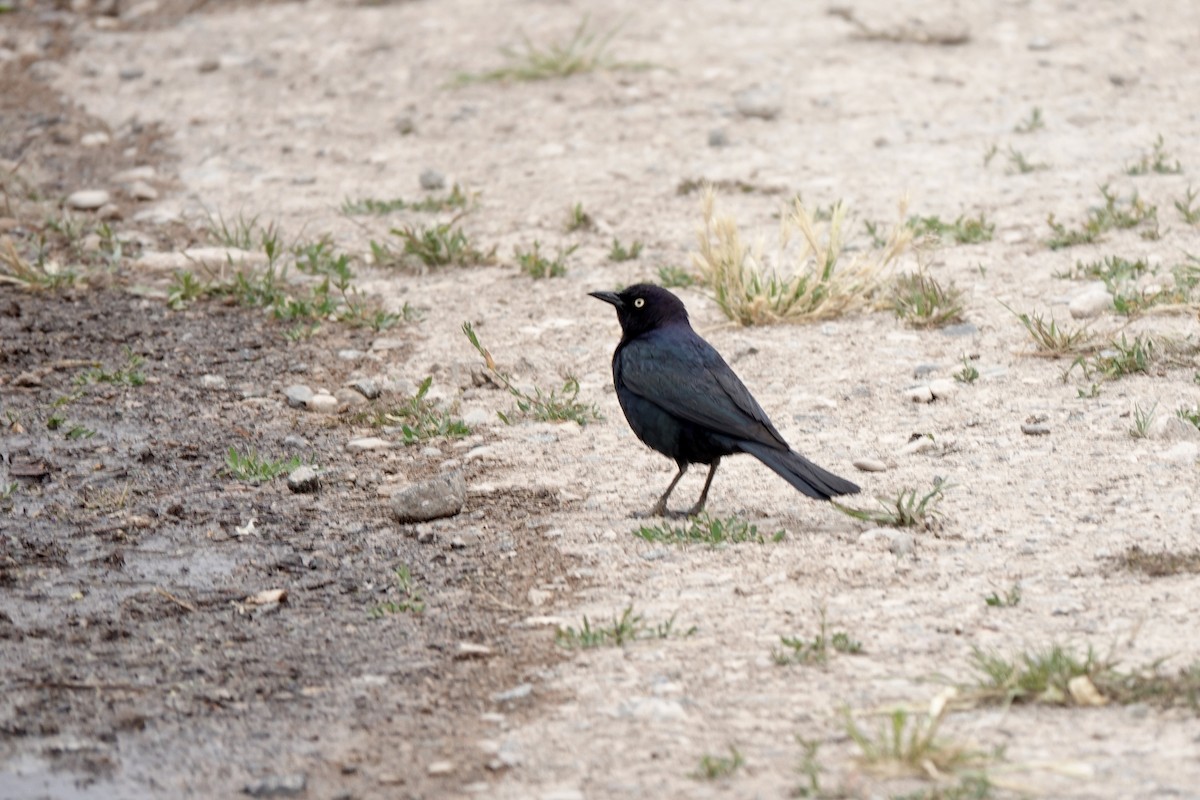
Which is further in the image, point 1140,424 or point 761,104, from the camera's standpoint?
point 761,104

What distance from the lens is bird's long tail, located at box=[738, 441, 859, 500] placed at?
5.11 m

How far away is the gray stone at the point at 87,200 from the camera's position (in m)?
9.41

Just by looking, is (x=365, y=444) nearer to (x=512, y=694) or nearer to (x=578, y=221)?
(x=512, y=694)

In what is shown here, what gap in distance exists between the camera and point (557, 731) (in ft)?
12.8

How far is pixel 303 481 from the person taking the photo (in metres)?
→ 5.78

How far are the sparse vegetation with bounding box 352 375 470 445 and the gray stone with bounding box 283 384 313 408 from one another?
0.33 metres

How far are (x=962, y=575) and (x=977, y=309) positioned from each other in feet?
9.57

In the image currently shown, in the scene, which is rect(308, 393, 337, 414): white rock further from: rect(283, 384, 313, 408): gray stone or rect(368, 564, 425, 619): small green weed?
rect(368, 564, 425, 619): small green weed

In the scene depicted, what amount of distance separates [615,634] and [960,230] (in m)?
4.60

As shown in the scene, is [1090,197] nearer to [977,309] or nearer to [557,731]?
[977,309]

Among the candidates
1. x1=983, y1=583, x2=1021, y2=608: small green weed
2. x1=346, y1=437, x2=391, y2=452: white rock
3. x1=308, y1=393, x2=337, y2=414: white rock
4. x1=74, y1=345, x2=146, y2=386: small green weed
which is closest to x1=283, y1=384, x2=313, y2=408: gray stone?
x1=308, y1=393, x2=337, y2=414: white rock

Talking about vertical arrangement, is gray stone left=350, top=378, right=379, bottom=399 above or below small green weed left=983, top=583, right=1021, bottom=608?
below

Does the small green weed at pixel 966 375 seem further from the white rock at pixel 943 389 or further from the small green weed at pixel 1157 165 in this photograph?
the small green weed at pixel 1157 165

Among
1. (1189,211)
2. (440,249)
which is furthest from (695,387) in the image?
(1189,211)
